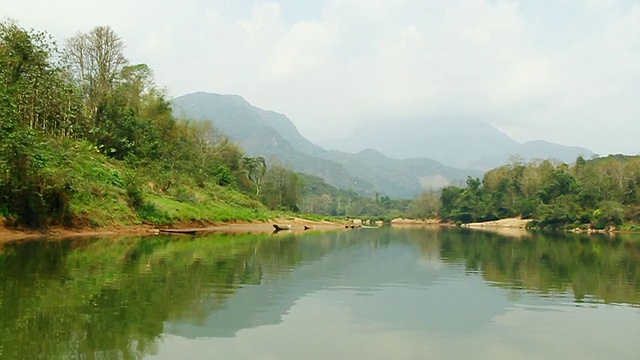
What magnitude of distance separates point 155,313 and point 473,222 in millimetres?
110909

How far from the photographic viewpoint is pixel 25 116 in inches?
1335

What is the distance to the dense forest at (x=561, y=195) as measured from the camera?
270 ft

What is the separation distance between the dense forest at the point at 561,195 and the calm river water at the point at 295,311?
234 feet

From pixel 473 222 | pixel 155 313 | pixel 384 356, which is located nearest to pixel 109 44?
pixel 155 313

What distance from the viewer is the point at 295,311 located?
402 inches

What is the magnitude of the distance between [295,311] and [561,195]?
Result: 88162 millimetres

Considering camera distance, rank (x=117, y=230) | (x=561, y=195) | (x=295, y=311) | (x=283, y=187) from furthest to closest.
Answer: (x=561, y=195), (x=283, y=187), (x=117, y=230), (x=295, y=311)

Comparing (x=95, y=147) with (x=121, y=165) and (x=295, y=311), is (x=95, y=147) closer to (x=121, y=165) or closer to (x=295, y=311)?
(x=121, y=165)


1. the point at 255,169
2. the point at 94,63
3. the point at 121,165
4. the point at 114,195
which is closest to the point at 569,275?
the point at 114,195

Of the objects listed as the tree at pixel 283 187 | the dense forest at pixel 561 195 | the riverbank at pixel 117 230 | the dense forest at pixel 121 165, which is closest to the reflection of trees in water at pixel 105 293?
the riverbank at pixel 117 230

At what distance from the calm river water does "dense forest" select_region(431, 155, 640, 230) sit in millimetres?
71230

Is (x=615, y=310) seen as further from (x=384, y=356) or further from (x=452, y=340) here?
(x=384, y=356)

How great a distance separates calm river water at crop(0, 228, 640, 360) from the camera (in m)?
7.50

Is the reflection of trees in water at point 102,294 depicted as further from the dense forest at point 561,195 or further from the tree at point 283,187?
the dense forest at point 561,195
